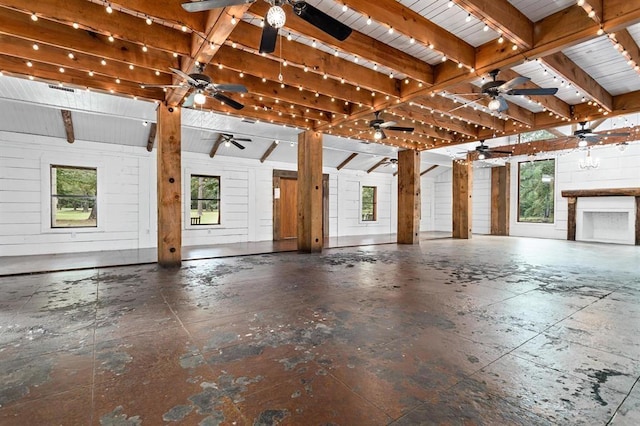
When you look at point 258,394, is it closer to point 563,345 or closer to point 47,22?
point 563,345

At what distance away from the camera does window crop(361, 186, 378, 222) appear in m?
12.9

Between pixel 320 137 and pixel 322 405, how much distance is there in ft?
22.0

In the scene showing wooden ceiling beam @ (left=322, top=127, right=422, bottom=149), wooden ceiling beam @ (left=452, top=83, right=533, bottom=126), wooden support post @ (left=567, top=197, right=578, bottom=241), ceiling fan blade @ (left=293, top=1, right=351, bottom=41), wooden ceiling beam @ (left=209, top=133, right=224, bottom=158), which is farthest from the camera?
wooden support post @ (left=567, top=197, right=578, bottom=241)

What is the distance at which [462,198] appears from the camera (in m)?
11.2

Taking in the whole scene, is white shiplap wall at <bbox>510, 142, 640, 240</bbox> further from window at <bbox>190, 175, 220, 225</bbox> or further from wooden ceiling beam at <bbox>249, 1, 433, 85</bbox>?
window at <bbox>190, 175, 220, 225</bbox>

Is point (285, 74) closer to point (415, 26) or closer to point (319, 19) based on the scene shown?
point (415, 26)

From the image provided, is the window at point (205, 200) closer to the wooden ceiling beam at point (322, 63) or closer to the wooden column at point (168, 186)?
the wooden column at point (168, 186)

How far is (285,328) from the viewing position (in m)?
2.80

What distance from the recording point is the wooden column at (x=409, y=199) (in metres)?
9.45

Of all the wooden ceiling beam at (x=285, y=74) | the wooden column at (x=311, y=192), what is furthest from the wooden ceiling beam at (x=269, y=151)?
the wooden ceiling beam at (x=285, y=74)

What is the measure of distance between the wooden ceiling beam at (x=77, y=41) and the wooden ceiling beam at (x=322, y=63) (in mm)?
1419

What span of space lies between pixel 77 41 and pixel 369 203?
10.7 meters

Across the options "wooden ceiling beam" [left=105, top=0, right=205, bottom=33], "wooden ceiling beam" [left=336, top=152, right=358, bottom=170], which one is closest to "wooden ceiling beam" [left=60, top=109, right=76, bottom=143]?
"wooden ceiling beam" [left=105, top=0, right=205, bottom=33]

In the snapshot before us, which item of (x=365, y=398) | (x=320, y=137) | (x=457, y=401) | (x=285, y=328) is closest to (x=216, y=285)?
(x=285, y=328)
